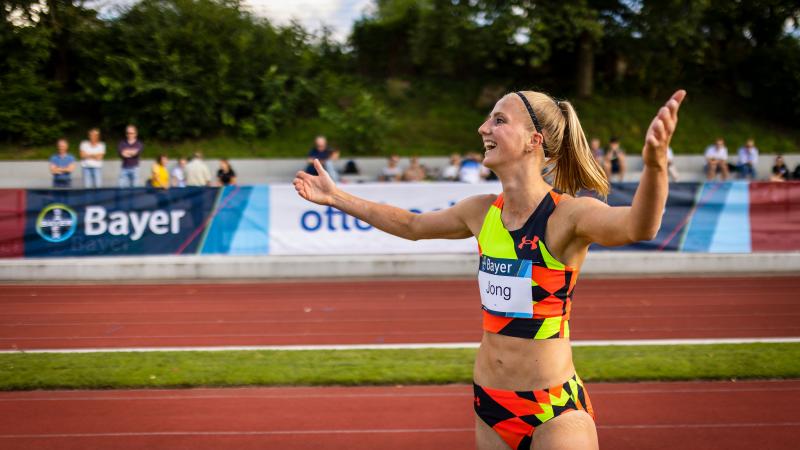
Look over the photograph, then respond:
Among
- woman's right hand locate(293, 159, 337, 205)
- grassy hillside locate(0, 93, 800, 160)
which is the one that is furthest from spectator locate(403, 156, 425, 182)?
woman's right hand locate(293, 159, 337, 205)

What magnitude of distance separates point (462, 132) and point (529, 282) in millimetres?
25919

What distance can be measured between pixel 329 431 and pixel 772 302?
7649 millimetres

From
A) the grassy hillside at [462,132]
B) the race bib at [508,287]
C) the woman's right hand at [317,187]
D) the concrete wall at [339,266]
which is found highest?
the grassy hillside at [462,132]

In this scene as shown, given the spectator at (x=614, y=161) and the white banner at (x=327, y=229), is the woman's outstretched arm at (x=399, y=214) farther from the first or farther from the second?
the spectator at (x=614, y=161)

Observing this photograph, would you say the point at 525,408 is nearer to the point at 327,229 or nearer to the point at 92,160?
the point at 327,229

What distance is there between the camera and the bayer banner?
13156 mm

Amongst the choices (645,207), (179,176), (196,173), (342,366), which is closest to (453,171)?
(196,173)

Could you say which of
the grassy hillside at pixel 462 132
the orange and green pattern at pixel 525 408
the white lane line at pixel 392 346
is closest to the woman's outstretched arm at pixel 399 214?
the orange and green pattern at pixel 525 408

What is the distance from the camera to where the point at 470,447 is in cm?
605

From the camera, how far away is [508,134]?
9.95 feet

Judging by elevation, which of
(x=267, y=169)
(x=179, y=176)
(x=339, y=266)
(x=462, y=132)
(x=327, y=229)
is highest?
(x=462, y=132)

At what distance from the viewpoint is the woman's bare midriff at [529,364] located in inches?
118

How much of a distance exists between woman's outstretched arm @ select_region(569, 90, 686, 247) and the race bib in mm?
265

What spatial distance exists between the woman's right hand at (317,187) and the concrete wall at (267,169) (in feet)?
60.2
